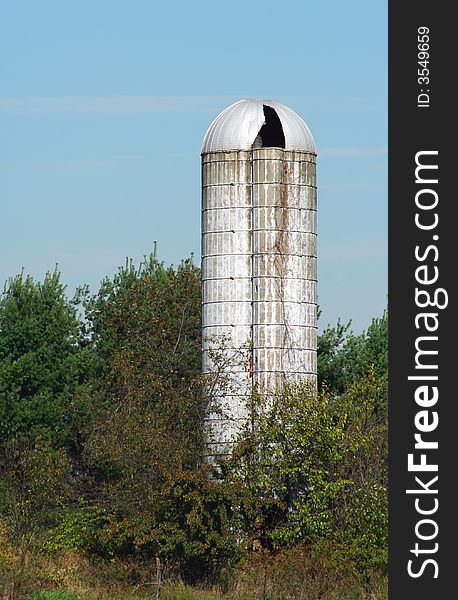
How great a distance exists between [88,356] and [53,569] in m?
16.6

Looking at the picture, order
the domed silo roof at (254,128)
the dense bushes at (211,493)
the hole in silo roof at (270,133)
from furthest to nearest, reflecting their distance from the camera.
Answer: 1. the hole in silo roof at (270,133)
2. the domed silo roof at (254,128)
3. the dense bushes at (211,493)

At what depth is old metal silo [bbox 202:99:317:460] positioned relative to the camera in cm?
3136

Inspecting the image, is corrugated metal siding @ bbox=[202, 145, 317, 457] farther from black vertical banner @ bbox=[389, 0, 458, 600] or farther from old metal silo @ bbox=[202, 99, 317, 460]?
black vertical banner @ bbox=[389, 0, 458, 600]

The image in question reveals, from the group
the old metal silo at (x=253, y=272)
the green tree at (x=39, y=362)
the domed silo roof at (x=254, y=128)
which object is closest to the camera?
the old metal silo at (x=253, y=272)

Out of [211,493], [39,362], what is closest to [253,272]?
[211,493]

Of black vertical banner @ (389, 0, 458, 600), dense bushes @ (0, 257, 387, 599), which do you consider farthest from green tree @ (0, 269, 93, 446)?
black vertical banner @ (389, 0, 458, 600)

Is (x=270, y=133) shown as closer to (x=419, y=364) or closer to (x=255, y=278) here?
(x=255, y=278)

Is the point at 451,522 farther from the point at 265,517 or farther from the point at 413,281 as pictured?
the point at 265,517

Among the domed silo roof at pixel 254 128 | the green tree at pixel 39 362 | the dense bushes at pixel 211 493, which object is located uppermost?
the domed silo roof at pixel 254 128

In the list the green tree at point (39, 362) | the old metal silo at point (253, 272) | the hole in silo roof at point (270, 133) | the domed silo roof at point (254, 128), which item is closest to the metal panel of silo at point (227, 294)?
the old metal silo at point (253, 272)

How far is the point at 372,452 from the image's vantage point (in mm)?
29406

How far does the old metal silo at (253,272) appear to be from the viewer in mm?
31359

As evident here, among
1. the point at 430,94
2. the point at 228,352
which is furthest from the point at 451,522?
the point at 228,352

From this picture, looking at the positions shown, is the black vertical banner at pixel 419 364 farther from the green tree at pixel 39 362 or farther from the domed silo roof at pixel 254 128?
the green tree at pixel 39 362
